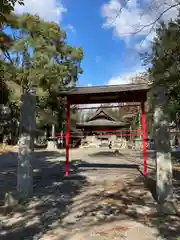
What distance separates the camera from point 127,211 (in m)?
4.70

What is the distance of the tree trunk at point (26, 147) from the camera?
5.89 metres

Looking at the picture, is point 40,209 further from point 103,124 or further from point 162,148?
point 103,124

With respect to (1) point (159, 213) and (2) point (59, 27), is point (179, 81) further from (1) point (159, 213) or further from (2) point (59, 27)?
(2) point (59, 27)

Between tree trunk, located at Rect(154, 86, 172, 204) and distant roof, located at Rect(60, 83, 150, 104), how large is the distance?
7.68ft

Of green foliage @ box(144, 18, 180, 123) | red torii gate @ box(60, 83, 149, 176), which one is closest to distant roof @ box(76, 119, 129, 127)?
green foliage @ box(144, 18, 180, 123)

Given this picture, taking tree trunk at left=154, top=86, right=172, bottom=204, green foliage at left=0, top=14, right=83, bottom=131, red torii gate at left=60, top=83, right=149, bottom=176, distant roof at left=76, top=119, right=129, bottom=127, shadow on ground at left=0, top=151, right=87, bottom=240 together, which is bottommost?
shadow on ground at left=0, top=151, right=87, bottom=240

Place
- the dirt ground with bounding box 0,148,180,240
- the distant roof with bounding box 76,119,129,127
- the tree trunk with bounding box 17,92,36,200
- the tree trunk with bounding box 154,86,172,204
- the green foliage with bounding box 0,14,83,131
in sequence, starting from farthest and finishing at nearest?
1. the distant roof with bounding box 76,119,129,127
2. the green foliage with bounding box 0,14,83,131
3. the tree trunk with bounding box 17,92,36,200
4. the tree trunk with bounding box 154,86,172,204
5. the dirt ground with bounding box 0,148,180,240

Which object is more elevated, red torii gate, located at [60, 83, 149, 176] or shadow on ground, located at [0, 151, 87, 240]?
red torii gate, located at [60, 83, 149, 176]

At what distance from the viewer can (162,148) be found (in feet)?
17.3

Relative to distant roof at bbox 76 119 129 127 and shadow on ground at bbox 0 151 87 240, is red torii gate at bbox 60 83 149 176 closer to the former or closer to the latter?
shadow on ground at bbox 0 151 87 240

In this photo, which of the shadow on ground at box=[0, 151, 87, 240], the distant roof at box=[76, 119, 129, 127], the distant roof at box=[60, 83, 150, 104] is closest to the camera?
the shadow on ground at box=[0, 151, 87, 240]

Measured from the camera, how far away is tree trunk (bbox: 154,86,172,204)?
5104 millimetres

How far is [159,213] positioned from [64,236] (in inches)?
71.1

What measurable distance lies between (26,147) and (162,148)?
3.02 metres
